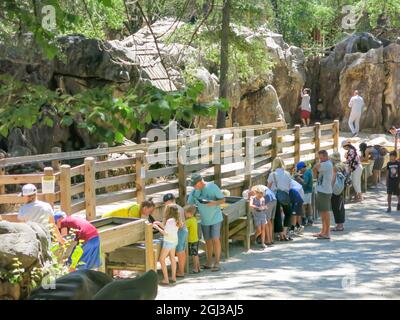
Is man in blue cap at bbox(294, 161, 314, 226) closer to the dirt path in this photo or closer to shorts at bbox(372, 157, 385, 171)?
the dirt path

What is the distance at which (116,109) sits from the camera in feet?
16.4

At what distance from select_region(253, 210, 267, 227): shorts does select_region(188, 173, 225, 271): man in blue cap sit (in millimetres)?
1293

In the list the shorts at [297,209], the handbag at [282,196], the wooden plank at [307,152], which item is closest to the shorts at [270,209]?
the handbag at [282,196]

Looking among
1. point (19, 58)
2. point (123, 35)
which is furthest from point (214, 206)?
point (123, 35)

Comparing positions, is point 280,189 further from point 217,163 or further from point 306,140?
point 306,140

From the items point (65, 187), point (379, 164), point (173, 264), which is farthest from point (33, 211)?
point (379, 164)

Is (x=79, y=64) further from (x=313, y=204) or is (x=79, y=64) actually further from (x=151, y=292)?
(x=151, y=292)

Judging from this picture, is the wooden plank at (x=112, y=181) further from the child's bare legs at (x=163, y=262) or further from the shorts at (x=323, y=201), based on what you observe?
the shorts at (x=323, y=201)

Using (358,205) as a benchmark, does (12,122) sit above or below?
above

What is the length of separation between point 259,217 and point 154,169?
2996 millimetres

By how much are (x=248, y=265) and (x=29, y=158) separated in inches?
141

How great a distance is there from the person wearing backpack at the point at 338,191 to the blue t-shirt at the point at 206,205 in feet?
10.2

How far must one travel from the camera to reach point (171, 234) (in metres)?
9.79

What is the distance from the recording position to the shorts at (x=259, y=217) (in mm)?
12258
